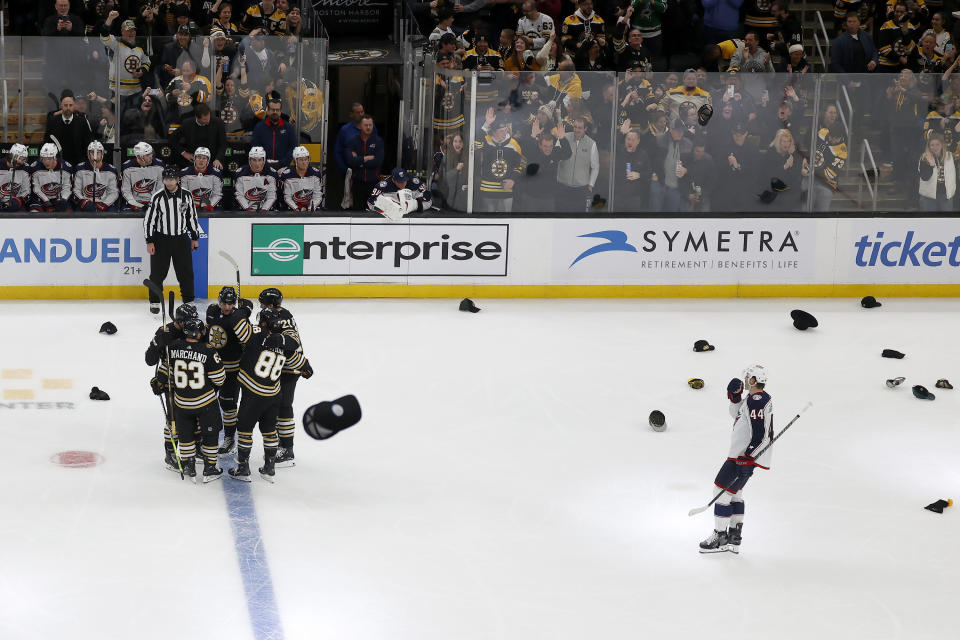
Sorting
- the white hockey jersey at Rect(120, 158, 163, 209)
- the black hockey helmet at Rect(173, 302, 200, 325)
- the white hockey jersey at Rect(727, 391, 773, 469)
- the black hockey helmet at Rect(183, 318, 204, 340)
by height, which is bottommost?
Answer: the white hockey jersey at Rect(727, 391, 773, 469)

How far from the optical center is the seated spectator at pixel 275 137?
13.1 metres

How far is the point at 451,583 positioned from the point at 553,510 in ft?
3.96

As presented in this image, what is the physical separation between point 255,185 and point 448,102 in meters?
1.95

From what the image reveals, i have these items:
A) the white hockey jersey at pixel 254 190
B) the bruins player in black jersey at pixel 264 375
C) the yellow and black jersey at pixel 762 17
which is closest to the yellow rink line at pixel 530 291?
the white hockey jersey at pixel 254 190

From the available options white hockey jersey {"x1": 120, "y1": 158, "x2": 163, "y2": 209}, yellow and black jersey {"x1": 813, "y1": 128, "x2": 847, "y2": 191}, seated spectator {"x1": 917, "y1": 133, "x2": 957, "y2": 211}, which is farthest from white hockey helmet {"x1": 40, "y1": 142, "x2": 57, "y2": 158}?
→ seated spectator {"x1": 917, "y1": 133, "x2": 957, "y2": 211}

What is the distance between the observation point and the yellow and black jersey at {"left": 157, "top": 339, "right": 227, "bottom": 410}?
318 inches

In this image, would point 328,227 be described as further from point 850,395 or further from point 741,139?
point 850,395

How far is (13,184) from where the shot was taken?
1243 cm

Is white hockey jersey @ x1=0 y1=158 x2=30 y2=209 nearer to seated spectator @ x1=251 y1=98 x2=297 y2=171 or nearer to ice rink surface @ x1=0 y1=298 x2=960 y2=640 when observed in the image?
ice rink surface @ x1=0 y1=298 x2=960 y2=640

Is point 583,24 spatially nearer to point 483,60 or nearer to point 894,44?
point 483,60

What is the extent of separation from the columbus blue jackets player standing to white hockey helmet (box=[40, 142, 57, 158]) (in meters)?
7.25

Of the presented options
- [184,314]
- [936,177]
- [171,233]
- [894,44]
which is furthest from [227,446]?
[894,44]

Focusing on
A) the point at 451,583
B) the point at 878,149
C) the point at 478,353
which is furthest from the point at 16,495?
the point at 878,149

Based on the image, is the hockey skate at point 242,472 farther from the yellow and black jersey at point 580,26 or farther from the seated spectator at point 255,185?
the yellow and black jersey at point 580,26
